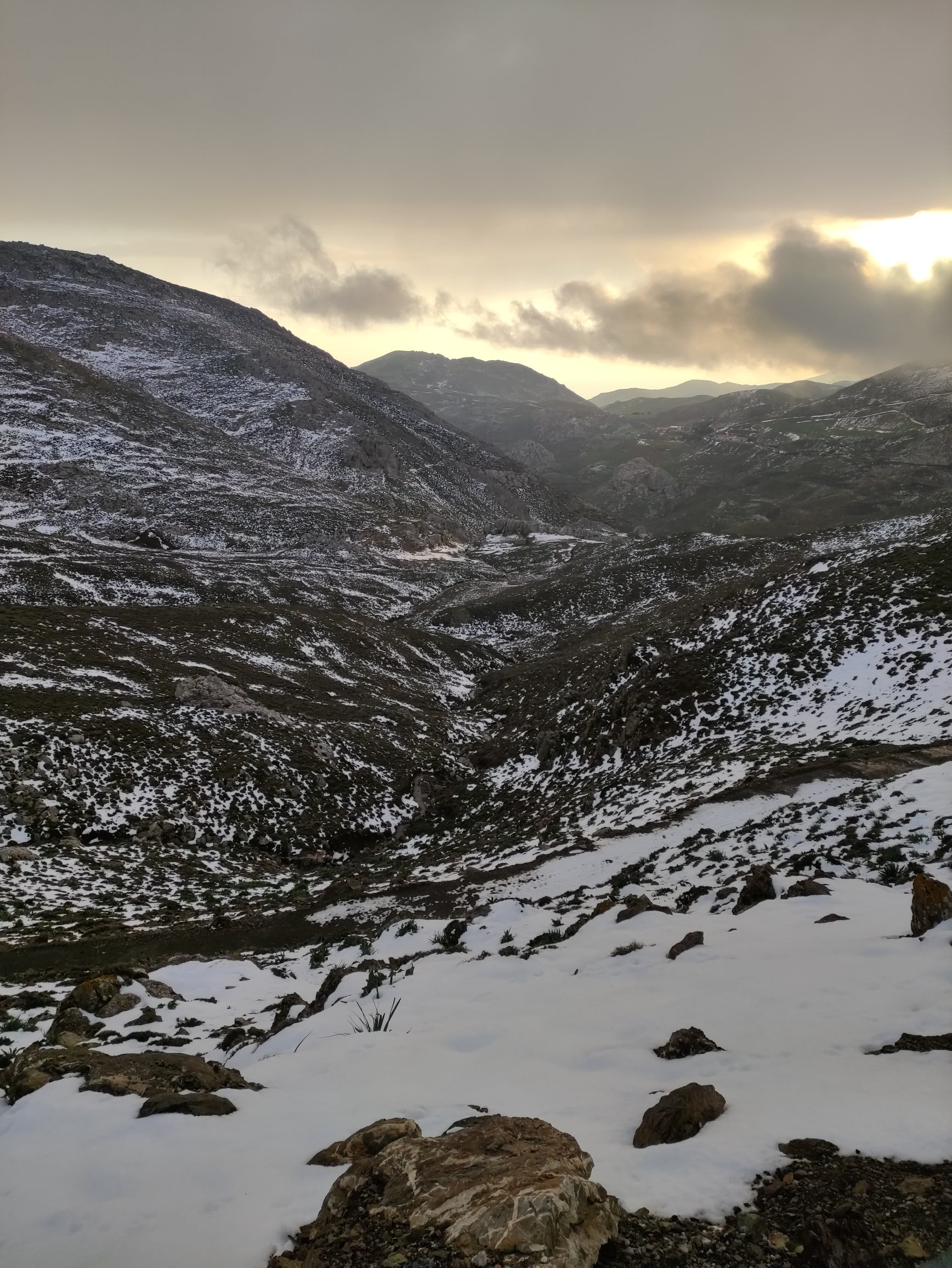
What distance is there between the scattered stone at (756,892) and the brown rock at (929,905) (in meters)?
3.03

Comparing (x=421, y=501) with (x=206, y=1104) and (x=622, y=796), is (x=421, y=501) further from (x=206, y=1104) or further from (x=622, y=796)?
(x=206, y=1104)

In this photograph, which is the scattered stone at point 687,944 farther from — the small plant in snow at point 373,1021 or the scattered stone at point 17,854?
the scattered stone at point 17,854

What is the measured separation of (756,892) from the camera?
10641mm

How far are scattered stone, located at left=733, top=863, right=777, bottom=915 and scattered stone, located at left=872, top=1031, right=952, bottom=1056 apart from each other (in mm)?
5102

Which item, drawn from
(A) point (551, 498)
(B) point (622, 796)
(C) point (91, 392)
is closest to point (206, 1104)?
(B) point (622, 796)

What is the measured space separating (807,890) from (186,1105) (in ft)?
29.0

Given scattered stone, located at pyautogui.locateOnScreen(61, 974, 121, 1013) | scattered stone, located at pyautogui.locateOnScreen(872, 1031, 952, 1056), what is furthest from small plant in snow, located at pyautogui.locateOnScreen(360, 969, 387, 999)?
scattered stone, located at pyautogui.locateOnScreen(872, 1031, 952, 1056)

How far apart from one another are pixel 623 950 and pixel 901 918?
3626mm

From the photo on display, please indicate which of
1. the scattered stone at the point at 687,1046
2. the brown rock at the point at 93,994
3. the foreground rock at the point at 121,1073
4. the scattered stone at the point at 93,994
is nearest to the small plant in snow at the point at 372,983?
the foreground rock at the point at 121,1073

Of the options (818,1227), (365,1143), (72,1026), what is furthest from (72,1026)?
(818,1227)

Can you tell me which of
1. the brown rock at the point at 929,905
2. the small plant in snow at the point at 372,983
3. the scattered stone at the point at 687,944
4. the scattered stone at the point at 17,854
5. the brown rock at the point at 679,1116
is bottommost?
the scattered stone at the point at 17,854

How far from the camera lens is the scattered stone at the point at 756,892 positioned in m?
10.5

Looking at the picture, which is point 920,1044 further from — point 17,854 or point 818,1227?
point 17,854

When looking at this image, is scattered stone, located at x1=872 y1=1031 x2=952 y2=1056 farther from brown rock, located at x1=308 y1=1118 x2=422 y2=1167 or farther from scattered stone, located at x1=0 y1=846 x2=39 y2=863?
scattered stone, located at x1=0 y1=846 x2=39 y2=863
